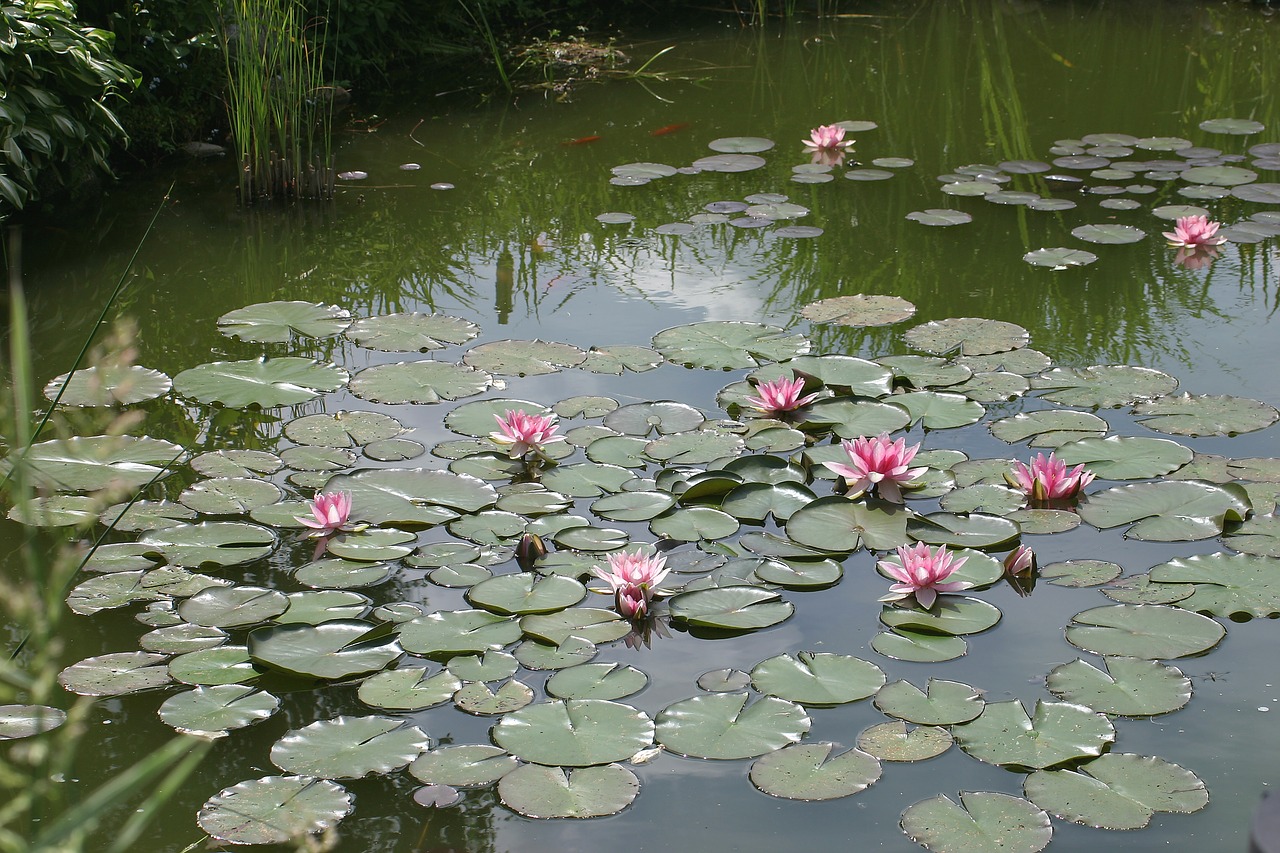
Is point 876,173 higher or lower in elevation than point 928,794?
higher

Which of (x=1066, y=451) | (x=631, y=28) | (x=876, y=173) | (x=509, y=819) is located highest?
(x=631, y=28)

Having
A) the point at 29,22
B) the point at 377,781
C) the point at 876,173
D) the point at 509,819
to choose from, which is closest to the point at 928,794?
the point at 509,819

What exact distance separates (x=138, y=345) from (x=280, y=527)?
1294 mm

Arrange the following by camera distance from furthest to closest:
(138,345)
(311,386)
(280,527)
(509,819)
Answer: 1. (138,345)
2. (311,386)
3. (280,527)
4. (509,819)

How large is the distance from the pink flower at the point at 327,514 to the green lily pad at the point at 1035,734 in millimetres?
1379

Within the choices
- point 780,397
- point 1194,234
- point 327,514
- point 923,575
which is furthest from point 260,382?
point 1194,234

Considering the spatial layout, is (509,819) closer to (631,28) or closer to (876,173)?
(876,173)

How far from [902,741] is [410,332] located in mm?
2206

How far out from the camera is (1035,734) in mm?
2010

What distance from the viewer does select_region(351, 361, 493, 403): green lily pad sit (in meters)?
3.29

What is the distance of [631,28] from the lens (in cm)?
781

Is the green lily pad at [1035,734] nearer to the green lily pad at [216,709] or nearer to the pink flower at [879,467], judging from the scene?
the pink flower at [879,467]

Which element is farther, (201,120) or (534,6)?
(534,6)

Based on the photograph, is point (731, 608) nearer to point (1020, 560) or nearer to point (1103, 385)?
point (1020, 560)
